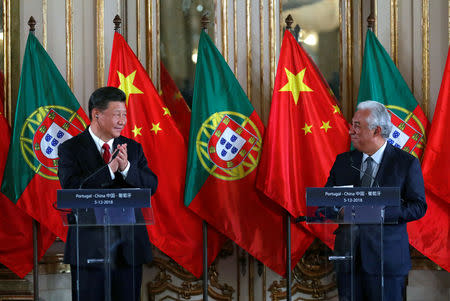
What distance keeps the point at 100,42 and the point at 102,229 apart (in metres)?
2.48

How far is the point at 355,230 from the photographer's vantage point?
129 inches

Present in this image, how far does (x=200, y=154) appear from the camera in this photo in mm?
5055

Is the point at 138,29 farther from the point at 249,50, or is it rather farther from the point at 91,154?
the point at 91,154

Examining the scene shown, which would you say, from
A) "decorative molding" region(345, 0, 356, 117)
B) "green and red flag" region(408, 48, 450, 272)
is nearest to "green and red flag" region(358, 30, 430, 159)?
"green and red flag" region(408, 48, 450, 272)

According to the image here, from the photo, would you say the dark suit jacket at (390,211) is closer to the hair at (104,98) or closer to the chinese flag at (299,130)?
the chinese flag at (299,130)

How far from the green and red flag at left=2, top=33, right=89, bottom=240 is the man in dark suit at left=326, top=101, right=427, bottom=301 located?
2.12 metres

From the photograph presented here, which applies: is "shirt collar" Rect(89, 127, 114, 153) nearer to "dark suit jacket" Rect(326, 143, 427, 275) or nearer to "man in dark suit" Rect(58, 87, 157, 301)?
"man in dark suit" Rect(58, 87, 157, 301)

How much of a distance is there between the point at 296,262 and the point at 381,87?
1444 mm

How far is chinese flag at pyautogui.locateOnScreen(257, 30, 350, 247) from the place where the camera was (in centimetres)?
502

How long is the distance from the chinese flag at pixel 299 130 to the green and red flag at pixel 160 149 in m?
0.64

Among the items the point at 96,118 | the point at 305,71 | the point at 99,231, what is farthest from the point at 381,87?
the point at 99,231

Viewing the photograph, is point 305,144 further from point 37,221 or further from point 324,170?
point 37,221

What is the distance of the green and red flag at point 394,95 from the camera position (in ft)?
16.7

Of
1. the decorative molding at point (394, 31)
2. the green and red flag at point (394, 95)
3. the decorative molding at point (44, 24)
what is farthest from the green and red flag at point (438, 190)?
the decorative molding at point (44, 24)
